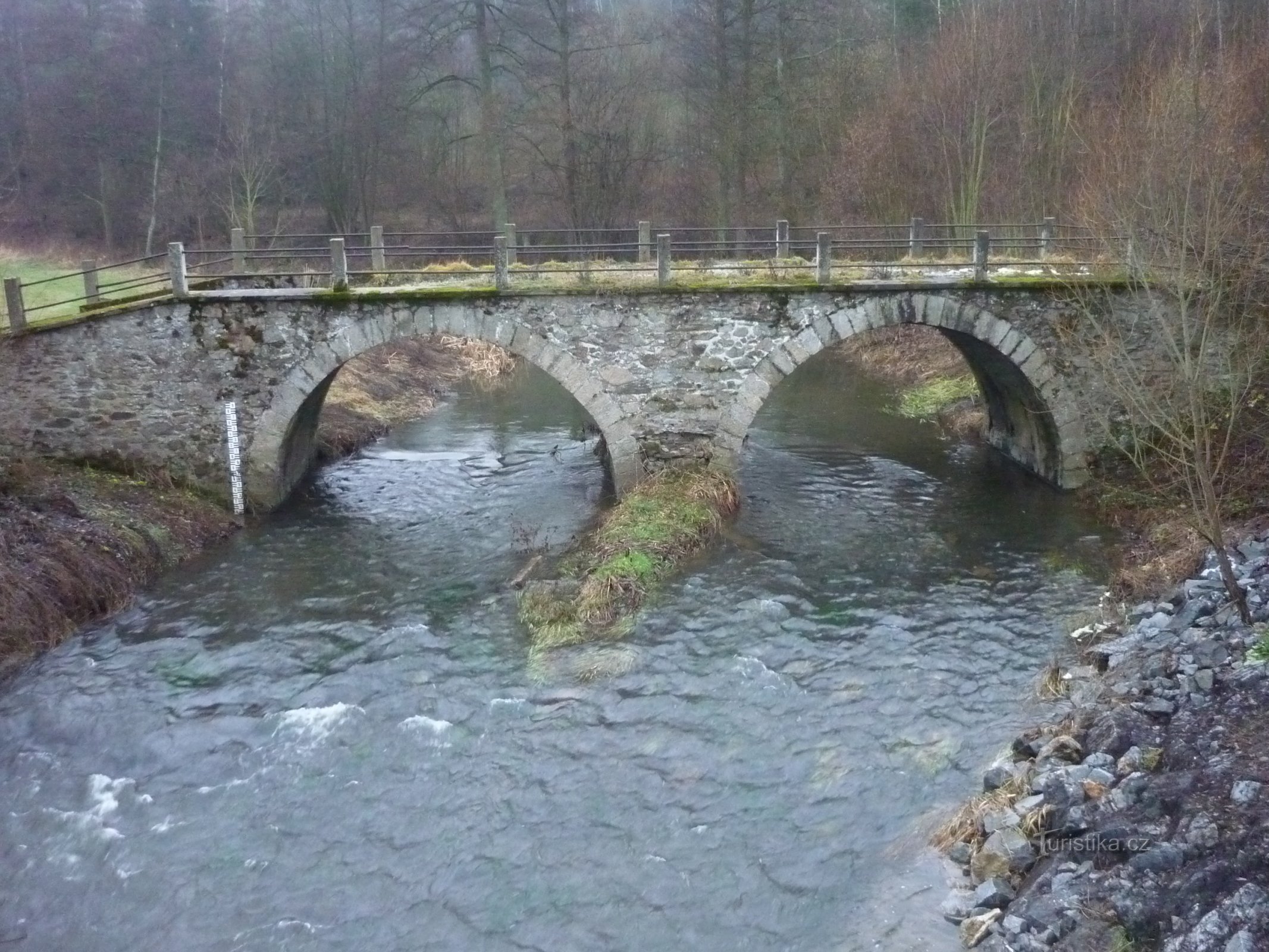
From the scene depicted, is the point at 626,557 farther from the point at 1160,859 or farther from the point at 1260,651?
the point at 1160,859

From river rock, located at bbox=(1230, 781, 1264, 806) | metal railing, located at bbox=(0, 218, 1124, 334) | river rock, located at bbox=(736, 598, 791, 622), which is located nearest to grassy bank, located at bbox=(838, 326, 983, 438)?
metal railing, located at bbox=(0, 218, 1124, 334)

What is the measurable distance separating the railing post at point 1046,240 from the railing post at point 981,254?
92cm

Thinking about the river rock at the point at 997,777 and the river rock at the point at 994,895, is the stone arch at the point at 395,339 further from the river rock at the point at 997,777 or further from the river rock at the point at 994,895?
the river rock at the point at 994,895

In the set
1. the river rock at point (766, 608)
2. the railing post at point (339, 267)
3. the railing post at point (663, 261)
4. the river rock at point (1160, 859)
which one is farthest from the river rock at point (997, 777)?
the railing post at point (339, 267)

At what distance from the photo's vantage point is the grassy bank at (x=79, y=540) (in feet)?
42.0

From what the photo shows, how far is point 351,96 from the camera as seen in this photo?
3547 centimetres

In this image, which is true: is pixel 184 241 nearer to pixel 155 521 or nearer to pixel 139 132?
pixel 139 132

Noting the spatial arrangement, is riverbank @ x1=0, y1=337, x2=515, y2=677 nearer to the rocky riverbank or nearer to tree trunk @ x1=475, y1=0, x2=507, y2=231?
the rocky riverbank

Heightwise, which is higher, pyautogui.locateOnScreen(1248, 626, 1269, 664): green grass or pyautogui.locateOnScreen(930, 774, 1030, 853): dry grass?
pyautogui.locateOnScreen(1248, 626, 1269, 664): green grass

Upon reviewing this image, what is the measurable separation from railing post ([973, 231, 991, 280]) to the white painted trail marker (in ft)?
39.7

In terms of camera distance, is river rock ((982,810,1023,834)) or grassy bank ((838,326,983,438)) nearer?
river rock ((982,810,1023,834))

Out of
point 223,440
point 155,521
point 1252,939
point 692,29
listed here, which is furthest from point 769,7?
point 1252,939

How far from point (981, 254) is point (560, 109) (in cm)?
1777

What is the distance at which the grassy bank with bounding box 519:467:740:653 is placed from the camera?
1307 cm
